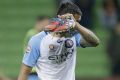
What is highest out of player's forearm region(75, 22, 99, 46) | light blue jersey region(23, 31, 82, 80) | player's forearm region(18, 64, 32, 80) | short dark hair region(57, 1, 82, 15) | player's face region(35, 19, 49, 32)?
player's face region(35, 19, 49, 32)

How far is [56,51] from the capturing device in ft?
22.4

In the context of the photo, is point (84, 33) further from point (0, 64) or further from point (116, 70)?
point (0, 64)

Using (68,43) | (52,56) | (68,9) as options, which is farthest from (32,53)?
(68,9)

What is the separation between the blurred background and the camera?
14.0 m

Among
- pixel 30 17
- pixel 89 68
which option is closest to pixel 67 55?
pixel 89 68

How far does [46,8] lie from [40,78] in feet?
30.4

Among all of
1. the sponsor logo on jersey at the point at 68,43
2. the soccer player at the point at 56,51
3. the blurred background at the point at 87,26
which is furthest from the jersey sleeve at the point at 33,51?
the blurred background at the point at 87,26

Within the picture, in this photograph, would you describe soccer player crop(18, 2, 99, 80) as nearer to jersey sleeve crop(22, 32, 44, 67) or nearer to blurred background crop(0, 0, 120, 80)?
jersey sleeve crop(22, 32, 44, 67)

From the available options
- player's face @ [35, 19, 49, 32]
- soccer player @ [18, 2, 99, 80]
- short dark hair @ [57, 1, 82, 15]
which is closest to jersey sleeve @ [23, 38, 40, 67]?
soccer player @ [18, 2, 99, 80]

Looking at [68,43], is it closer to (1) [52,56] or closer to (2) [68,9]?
(1) [52,56]

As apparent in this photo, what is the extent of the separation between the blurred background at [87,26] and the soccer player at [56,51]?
6.18 m

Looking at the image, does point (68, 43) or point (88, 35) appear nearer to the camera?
point (88, 35)

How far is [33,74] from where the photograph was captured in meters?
8.37

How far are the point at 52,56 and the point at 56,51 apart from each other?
72mm
